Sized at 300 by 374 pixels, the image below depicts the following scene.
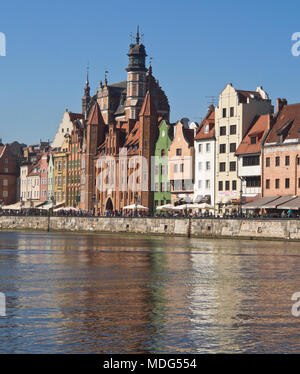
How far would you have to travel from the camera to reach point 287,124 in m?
93.3

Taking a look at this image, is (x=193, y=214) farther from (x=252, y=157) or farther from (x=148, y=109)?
(x=148, y=109)

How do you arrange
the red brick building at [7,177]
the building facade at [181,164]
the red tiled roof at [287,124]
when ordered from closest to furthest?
Answer: the red tiled roof at [287,124] < the building facade at [181,164] < the red brick building at [7,177]

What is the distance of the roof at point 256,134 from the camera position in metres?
97.4

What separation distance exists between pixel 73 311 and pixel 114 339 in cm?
552

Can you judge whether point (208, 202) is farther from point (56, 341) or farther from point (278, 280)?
point (56, 341)

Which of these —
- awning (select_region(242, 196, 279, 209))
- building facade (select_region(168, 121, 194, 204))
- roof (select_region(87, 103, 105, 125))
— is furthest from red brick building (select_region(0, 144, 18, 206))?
awning (select_region(242, 196, 279, 209))

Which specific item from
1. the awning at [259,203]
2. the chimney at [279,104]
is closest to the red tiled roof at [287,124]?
the chimney at [279,104]

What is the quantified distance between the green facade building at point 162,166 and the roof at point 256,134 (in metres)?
22.4

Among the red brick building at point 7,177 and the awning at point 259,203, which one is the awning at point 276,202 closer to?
the awning at point 259,203

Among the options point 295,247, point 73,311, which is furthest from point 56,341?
point 295,247

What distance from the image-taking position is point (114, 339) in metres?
23.1

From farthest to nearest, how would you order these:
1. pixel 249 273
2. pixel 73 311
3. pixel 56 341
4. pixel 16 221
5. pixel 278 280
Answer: pixel 16 221 → pixel 249 273 → pixel 278 280 → pixel 73 311 → pixel 56 341

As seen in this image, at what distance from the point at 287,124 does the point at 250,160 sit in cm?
813

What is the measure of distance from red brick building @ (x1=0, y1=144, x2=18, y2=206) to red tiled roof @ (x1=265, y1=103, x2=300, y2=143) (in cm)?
10447
